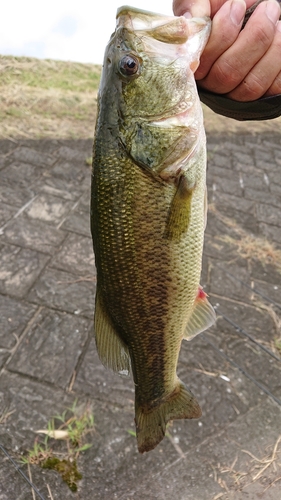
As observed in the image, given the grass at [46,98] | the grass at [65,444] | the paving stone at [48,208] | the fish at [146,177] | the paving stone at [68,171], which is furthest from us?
the grass at [46,98]

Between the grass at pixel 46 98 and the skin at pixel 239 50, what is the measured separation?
14.8 feet

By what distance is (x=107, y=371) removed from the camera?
3129 mm

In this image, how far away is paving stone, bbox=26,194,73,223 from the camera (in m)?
4.47

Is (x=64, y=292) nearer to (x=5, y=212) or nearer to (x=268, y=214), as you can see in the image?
(x=5, y=212)

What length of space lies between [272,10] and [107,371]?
2398 millimetres

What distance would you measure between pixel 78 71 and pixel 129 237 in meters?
7.66

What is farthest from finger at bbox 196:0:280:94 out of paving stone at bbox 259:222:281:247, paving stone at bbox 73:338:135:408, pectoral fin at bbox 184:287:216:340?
paving stone at bbox 259:222:281:247

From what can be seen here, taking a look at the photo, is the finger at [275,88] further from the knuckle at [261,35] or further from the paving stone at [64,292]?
the paving stone at [64,292]

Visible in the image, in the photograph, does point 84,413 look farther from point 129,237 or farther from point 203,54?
point 203,54

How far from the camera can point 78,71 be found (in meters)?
8.37

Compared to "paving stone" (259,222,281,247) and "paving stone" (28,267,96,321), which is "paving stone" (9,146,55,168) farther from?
"paving stone" (259,222,281,247)

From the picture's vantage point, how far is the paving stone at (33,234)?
13.4ft

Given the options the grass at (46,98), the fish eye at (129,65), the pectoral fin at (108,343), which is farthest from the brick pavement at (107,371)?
the fish eye at (129,65)

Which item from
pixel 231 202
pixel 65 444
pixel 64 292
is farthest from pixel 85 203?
pixel 65 444
